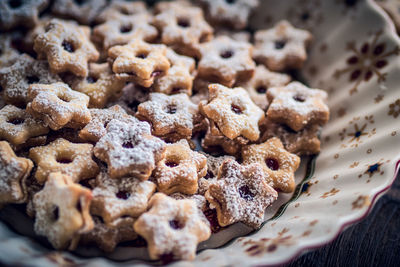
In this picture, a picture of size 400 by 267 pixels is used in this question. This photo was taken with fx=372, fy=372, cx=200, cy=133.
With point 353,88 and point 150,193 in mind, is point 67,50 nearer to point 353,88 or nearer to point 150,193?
point 150,193

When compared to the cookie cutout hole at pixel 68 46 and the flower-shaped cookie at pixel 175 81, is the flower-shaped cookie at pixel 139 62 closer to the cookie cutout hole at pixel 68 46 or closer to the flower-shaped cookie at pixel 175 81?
the flower-shaped cookie at pixel 175 81

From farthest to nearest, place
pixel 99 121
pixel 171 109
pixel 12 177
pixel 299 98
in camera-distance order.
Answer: pixel 299 98 < pixel 171 109 < pixel 99 121 < pixel 12 177

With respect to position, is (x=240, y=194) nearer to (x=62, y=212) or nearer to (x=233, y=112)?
(x=233, y=112)

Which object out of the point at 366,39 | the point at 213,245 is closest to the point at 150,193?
the point at 213,245

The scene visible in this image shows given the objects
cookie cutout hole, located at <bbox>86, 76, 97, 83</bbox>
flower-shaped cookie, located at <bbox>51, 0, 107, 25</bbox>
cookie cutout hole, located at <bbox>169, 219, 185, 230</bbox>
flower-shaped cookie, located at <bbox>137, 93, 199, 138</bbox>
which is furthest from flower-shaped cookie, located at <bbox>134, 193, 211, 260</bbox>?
flower-shaped cookie, located at <bbox>51, 0, 107, 25</bbox>

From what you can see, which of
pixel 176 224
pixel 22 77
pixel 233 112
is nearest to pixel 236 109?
pixel 233 112

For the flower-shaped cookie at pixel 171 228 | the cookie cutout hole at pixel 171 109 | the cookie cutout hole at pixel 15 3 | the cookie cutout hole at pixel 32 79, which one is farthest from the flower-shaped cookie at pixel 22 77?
the flower-shaped cookie at pixel 171 228
